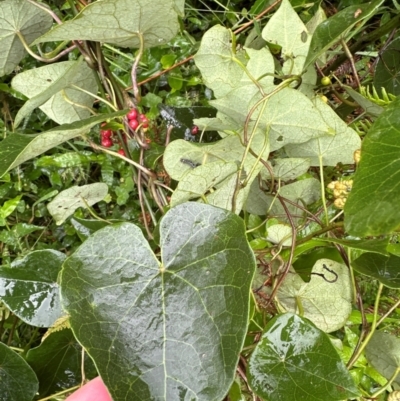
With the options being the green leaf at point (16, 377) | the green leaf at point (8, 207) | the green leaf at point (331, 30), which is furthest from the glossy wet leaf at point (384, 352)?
the green leaf at point (8, 207)

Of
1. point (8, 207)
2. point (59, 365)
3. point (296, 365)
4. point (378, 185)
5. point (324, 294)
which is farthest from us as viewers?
point (8, 207)

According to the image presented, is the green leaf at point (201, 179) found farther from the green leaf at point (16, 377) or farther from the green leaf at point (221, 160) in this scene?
the green leaf at point (16, 377)

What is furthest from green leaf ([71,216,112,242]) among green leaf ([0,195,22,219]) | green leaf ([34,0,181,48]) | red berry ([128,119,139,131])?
green leaf ([0,195,22,219])

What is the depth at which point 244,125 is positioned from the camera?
672 mm

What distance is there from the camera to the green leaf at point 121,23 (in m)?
0.54

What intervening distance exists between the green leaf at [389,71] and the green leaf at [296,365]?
54 centimetres

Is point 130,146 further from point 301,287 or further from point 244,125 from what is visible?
point 301,287

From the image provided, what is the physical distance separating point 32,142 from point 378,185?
38cm

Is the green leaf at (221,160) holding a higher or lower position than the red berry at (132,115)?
lower

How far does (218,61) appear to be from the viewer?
73 centimetres

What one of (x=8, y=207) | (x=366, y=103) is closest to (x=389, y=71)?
(x=366, y=103)

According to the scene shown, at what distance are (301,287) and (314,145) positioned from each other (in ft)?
0.72

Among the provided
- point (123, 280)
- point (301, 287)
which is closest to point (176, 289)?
point (123, 280)

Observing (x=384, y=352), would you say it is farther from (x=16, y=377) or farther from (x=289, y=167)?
(x=16, y=377)
